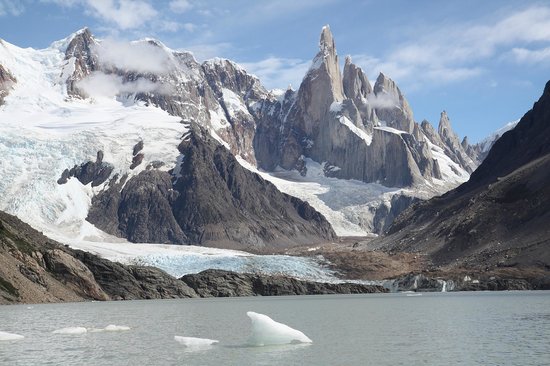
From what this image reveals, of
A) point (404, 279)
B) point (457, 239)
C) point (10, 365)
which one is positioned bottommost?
point (10, 365)

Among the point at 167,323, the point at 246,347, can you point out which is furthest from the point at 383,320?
the point at 246,347

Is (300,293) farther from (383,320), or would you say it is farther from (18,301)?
(383,320)

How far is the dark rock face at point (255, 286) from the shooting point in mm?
157000

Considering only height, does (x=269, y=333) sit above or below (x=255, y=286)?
below

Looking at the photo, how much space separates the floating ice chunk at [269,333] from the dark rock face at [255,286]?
354 feet

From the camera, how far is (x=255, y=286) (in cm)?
16175

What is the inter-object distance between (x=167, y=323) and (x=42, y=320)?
11.9 meters

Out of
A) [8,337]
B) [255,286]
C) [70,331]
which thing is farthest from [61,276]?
[8,337]

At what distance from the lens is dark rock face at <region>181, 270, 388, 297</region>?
15700 cm

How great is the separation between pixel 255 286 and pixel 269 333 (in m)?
116

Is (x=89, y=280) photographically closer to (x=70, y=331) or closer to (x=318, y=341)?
(x=70, y=331)

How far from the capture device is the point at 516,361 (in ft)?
126

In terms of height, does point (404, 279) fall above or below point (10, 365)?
above

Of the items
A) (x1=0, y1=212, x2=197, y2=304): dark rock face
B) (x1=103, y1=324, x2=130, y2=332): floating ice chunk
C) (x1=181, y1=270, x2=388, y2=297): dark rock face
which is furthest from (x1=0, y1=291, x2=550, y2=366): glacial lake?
(x1=181, y1=270, x2=388, y2=297): dark rock face
